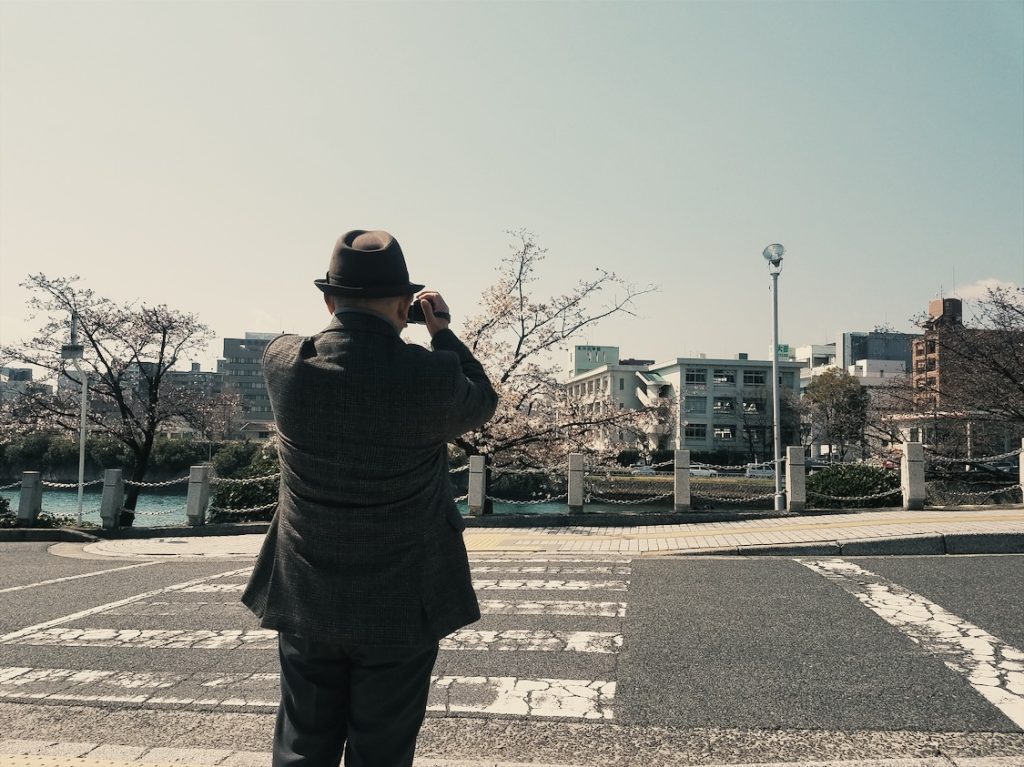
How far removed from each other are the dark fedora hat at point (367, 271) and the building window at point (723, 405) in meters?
89.9

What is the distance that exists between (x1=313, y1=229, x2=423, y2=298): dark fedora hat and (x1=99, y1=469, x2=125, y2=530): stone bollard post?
14.6 metres

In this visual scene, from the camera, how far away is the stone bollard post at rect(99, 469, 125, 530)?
14.8 meters

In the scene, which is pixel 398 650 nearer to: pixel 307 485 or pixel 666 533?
pixel 307 485

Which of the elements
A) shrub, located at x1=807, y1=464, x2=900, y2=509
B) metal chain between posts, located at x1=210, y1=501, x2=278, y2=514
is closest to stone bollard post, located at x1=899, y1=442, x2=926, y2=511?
shrub, located at x1=807, y1=464, x2=900, y2=509

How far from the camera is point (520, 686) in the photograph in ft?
14.6

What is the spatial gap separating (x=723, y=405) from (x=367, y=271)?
9113 cm

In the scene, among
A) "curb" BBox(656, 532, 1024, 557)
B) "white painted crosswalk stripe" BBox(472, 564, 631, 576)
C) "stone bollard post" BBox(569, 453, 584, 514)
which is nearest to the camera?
"white painted crosswalk stripe" BBox(472, 564, 631, 576)

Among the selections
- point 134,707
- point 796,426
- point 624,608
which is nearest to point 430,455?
point 134,707

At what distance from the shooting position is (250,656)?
5.15 metres

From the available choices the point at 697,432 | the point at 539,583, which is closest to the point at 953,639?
the point at 539,583

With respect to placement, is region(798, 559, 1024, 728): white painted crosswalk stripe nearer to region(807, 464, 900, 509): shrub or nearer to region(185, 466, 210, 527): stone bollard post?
region(807, 464, 900, 509): shrub

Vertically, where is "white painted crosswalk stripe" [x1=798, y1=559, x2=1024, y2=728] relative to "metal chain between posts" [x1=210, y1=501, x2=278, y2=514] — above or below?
above

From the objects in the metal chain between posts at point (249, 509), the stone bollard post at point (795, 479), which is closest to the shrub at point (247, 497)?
the metal chain between posts at point (249, 509)

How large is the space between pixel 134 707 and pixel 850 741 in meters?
3.71
